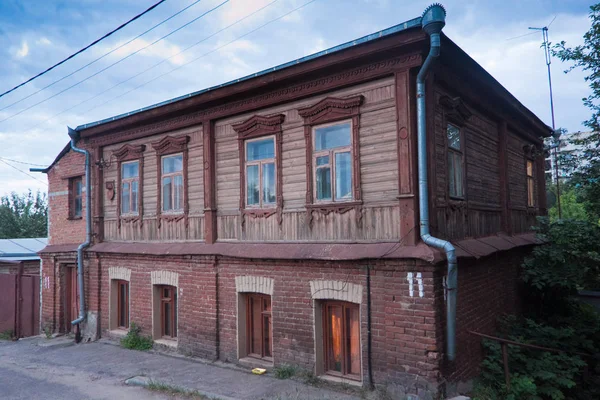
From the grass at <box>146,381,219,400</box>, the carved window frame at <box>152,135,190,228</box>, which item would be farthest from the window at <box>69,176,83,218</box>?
the grass at <box>146,381,219,400</box>

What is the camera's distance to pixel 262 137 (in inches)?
345

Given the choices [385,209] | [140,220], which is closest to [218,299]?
[140,220]

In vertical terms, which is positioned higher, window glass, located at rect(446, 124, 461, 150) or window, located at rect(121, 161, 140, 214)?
window glass, located at rect(446, 124, 461, 150)

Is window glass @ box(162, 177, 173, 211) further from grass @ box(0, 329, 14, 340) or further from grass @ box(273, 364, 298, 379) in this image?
grass @ box(0, 329, 14, 340)

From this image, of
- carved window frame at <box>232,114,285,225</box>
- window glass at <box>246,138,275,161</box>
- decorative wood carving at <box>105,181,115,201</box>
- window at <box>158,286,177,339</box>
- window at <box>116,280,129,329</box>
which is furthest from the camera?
decorative wood carving at <box>105,181,115,201</box>

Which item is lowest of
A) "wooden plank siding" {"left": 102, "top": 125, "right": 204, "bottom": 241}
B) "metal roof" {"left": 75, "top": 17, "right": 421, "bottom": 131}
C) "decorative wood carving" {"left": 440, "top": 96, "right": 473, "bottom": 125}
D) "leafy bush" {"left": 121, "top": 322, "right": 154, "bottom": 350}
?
"leafy bush" {"left": 121, "top": 322, "right": 154, "bottom": 350}

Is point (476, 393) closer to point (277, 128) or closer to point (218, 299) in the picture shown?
point (218, 299)

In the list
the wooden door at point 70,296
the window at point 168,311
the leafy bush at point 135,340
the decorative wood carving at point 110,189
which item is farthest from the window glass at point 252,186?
the wooden door at point 70,296

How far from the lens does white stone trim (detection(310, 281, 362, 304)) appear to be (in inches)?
281

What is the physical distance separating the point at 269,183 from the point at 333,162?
60.2 inches

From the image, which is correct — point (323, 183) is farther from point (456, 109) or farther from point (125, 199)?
point (125, 199)

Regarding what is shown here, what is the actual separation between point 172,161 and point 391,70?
5671 millimetres

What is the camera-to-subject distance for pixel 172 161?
10.3 metres

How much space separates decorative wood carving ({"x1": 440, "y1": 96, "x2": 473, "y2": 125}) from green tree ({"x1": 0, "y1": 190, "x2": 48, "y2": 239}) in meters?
33.0
